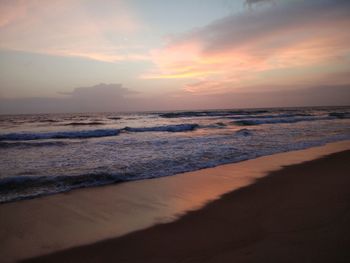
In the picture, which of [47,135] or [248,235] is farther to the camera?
[47,135]

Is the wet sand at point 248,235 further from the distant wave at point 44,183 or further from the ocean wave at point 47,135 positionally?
the ocean wave at point 47,135

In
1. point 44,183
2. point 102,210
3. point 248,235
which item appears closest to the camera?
point 248,235

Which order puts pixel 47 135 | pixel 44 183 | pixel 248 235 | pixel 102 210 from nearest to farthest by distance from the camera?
pixel 248 235
pixel 102 210
pixel 44 183
pixel 47 135

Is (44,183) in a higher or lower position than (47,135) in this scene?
lower

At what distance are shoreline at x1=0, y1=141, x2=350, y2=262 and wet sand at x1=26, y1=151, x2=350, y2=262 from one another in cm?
25

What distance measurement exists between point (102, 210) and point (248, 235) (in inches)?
93.5

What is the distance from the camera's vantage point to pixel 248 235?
3492 mm

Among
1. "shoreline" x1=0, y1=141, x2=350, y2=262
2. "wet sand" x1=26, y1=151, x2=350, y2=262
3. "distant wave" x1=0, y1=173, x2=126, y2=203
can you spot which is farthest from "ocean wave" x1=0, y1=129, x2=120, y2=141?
"wet sand" x1=26, y1=151, x2=350, y2=262

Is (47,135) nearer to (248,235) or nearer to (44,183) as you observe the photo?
(44,183)

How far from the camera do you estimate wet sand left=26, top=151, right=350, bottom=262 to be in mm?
3002

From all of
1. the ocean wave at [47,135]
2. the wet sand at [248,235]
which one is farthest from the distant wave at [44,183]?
the ocean wave at [47,135]

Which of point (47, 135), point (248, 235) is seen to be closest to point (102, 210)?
point (248, 235)

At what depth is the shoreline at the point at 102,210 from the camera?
3.57 metres

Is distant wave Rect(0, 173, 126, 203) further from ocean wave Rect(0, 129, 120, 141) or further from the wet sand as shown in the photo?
ocean wave Rect(0, 129, 120, 141)
